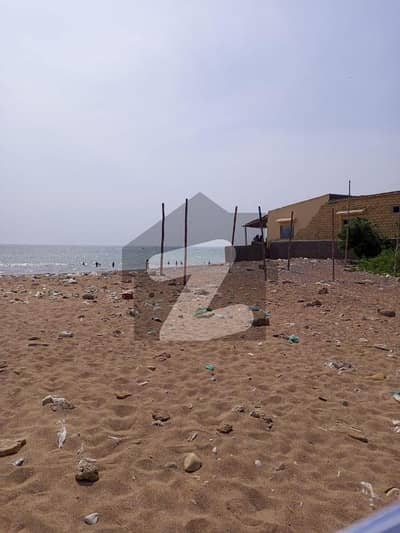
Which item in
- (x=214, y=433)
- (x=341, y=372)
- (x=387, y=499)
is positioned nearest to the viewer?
(x=387, y=499)

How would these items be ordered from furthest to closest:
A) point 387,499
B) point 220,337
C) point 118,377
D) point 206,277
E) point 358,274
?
1. point 358,274
2. point 206,277
3. point 220,337
4. point 118,377
5. point 387,499

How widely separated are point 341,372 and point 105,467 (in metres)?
2.48

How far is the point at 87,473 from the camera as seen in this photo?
2.03 meters

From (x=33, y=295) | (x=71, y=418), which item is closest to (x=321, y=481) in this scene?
(x=71, y=418)

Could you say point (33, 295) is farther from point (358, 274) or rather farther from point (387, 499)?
point (358, 274)

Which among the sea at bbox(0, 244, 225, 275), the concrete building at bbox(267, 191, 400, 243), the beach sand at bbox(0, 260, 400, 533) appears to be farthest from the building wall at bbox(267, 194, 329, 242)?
the beach sand at bbox(0, 260, 400, 533)

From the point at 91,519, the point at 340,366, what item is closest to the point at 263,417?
the point at 91,519

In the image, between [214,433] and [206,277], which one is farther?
[206,277]

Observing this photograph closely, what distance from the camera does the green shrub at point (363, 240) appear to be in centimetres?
1695

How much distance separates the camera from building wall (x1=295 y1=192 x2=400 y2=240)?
59.9 ft

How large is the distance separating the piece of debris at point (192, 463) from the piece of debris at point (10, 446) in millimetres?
982

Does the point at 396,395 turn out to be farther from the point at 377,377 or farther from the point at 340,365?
the point at 340,365

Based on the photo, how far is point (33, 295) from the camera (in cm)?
845

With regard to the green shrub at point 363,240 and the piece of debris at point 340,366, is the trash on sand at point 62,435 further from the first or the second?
the green shrub at point 363,240
